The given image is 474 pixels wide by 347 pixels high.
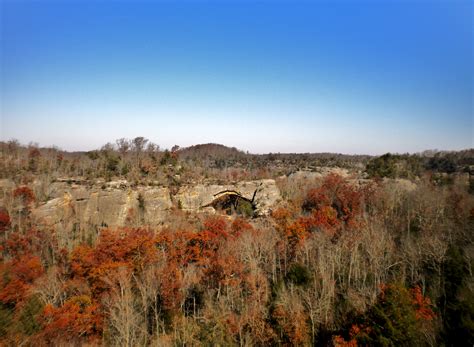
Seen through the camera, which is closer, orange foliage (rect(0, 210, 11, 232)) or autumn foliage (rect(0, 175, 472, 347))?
autumn foliage (rect(0, 175, 472, 347))

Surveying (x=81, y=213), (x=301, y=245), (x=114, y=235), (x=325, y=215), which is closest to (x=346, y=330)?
(x=301, y=245)

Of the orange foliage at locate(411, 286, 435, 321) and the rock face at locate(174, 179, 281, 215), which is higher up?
the rock face at locate(174, 179, 281, 215)

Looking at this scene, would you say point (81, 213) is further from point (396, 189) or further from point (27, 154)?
point (396, 189)

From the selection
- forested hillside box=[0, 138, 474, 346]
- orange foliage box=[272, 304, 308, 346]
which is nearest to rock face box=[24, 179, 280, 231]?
forested hillside box=[0, 138, 474, 346]

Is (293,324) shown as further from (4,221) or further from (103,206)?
(4,221)

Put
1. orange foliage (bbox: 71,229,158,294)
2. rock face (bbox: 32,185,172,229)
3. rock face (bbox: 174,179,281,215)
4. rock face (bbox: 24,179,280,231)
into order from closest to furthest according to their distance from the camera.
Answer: orange foliage (bbox: 71,229,158,294)
rock face (bbox: 24,179,280,231)
rock face (bbox: 32,185,172,229)
rock face (bbox: 174,179,281,215)

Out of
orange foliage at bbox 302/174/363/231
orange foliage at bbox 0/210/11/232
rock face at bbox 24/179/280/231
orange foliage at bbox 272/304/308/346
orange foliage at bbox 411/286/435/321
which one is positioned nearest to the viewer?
orange foliage at bbox 411/286/435/321

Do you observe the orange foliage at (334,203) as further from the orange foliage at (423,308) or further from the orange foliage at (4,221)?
the orange foliage at (4,221)

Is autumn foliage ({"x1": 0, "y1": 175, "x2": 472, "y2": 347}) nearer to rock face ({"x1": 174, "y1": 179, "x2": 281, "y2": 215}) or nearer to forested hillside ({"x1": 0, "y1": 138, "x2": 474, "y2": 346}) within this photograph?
forested hillside ({"x1": 0, "y1": 138, "x2": 474, "y2": 346})
